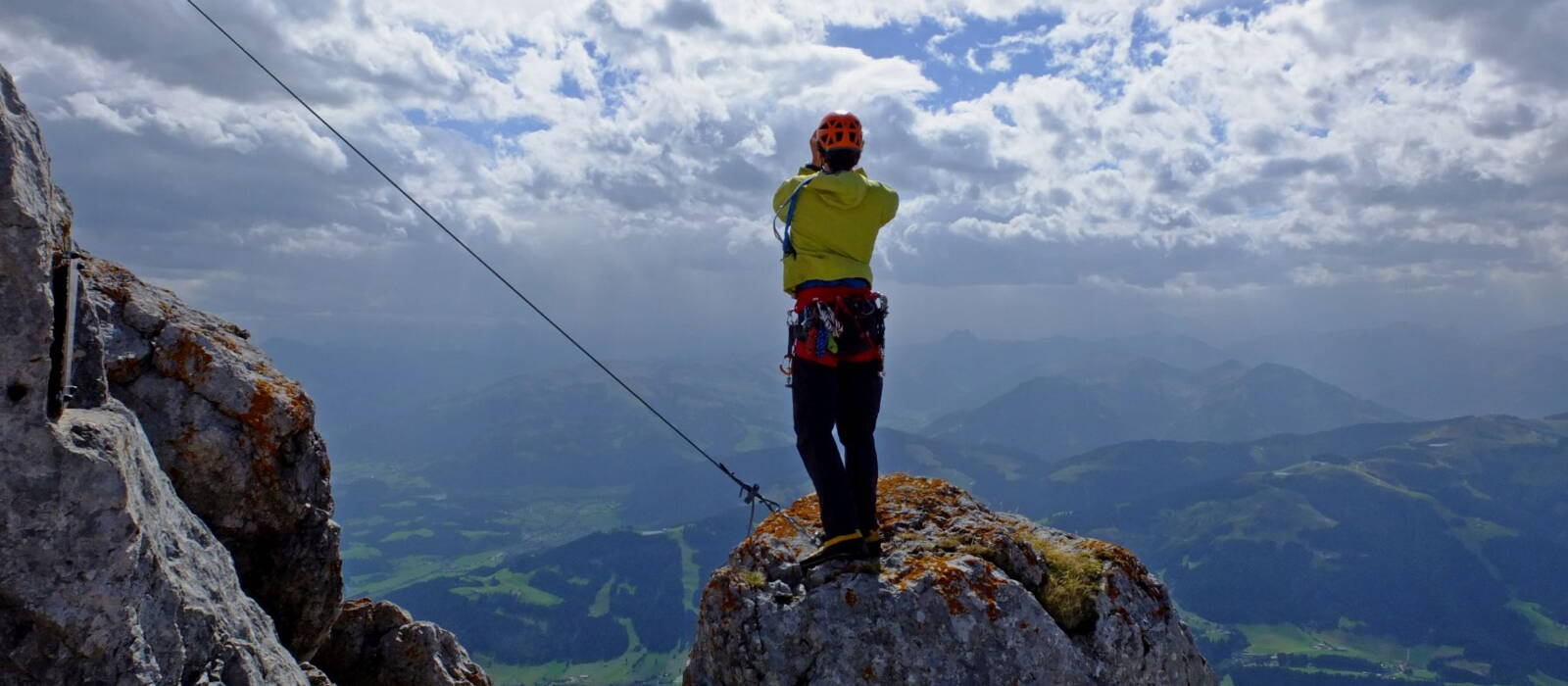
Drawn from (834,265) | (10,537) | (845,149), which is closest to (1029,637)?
(834,265)

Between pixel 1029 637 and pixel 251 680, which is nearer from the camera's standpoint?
pixel 251 680

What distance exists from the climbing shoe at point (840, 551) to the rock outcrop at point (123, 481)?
191 inches

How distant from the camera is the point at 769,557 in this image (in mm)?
9539

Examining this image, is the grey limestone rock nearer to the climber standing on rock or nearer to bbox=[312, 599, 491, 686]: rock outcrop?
bbox=[312, 599, 491, 686]: rock outcrop

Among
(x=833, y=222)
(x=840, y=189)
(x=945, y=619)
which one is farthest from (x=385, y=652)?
(x=840, y=189)

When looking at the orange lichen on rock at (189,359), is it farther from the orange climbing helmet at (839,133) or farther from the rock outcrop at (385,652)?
the orange climbing helmet at (839,133)

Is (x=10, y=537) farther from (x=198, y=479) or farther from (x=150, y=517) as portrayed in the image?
(x=198, y=479)

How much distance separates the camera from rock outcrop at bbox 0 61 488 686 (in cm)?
489

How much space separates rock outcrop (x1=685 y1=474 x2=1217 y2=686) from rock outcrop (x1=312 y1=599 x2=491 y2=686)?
341cm

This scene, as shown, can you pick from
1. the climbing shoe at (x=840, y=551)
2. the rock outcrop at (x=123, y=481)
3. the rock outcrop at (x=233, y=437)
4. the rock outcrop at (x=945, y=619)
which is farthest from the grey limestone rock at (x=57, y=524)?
the climbing shoe at (x=840, y=551)

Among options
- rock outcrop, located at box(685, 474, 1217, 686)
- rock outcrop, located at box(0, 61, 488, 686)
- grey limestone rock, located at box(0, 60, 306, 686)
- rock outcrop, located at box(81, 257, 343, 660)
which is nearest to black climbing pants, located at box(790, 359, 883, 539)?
rock outcrop, located at box(685, 474, 1217, 686)

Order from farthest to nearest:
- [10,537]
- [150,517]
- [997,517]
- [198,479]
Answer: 1. [997,517]
2. [198,479]
3. [150,517]
4. [10,537]

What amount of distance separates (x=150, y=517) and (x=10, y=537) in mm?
903

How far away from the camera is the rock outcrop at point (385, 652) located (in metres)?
10.4
